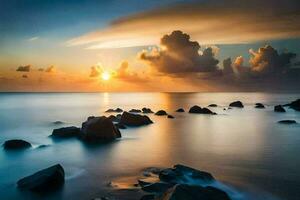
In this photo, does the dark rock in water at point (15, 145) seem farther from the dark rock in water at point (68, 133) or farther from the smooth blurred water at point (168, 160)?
the dark rock in water at point (68, 133)

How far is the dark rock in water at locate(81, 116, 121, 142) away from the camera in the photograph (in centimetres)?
3869

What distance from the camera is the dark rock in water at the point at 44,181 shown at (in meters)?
19.1

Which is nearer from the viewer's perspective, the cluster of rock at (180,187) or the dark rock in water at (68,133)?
the cluster of rock at (180,187)

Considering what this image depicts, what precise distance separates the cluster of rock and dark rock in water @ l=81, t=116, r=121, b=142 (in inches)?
649

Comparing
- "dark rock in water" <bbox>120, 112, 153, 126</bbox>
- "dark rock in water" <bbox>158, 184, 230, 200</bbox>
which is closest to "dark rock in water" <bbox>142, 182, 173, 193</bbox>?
"dark rock in water" <bbox>158, 184, 230, 200</bbox>

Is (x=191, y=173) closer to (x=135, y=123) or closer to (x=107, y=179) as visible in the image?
(x=107, y=179)

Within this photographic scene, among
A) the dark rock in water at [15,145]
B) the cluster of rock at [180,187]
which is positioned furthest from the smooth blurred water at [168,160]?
the cluster of rock at [180,187]

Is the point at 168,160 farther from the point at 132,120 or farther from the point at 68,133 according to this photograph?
the point at 132,120

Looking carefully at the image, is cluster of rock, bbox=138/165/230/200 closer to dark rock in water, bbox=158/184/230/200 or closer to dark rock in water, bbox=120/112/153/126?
dark rock in water, bbox=158/184/230/200

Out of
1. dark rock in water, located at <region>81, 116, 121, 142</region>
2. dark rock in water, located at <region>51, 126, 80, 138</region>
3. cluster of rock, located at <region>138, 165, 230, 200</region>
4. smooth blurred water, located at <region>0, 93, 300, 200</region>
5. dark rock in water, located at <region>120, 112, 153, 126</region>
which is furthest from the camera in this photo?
dark rock in water, located at <region>120, 112, 153, 126</region>

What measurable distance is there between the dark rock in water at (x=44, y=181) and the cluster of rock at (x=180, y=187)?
4.84m

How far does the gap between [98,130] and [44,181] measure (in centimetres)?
2009

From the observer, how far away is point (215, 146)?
124ft

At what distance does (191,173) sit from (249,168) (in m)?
7.88
